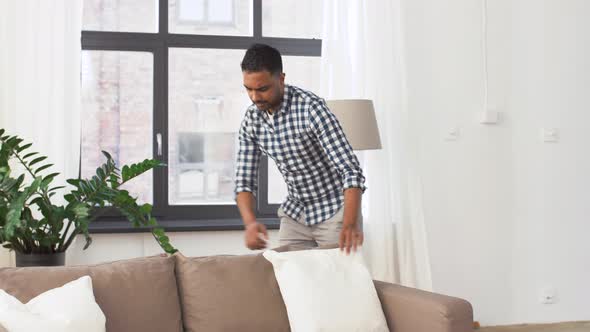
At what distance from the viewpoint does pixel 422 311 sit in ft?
8.25

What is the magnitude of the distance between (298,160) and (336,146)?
9.0 inches

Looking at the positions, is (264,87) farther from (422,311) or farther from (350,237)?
(422,311)

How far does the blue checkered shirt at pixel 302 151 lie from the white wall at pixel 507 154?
1507 millimetres

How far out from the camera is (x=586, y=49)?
4.48 metres

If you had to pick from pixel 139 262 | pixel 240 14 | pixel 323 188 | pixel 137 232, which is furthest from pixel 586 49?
pixel 139 262

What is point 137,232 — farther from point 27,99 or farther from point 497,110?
point 497,110

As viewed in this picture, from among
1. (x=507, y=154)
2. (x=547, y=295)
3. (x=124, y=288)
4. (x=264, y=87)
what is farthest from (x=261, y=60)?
(x=547, y=295)

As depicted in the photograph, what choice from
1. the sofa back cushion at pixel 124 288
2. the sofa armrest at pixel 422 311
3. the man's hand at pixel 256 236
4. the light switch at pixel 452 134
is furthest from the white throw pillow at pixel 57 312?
the light switch at pixel 452 134

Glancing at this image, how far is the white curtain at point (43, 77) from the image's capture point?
358 centimetres

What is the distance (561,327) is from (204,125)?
2494 millimetres

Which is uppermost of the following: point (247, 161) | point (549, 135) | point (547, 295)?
point (549, 135)

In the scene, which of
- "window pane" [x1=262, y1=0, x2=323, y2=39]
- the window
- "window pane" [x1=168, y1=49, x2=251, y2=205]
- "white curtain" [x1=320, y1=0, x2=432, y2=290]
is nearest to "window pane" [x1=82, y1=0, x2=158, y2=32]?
the window

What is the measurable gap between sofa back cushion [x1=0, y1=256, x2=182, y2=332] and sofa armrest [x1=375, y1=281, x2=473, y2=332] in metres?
0.78

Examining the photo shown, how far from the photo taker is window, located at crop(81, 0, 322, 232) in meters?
4.00
